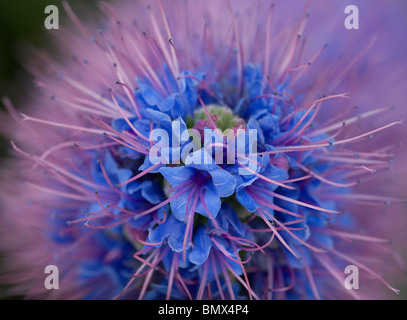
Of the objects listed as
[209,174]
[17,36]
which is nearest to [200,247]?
[209,174]

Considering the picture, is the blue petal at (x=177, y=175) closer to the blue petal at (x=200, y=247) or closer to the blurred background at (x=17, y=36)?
the blue petal at (x=200, y=247)

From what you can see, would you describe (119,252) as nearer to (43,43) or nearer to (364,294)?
(364,294)

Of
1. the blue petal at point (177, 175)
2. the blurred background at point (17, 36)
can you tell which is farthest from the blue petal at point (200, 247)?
the blurred background at point (17, 36)

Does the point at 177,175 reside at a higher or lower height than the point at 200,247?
higher

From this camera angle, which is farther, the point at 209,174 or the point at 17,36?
the point at 17,36

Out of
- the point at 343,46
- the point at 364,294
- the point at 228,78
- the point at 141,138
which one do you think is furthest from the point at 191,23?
the point at 364,294

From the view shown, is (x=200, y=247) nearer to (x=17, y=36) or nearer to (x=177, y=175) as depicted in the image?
(x=177, y=175)

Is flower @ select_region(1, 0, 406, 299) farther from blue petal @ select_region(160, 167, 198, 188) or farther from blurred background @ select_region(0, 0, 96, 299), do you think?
blurred background @ select_region(0, 0, 96, 299)

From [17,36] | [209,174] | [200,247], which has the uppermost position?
[17,36]
